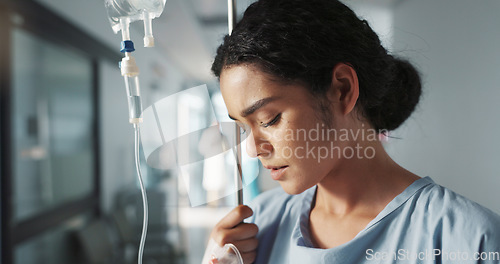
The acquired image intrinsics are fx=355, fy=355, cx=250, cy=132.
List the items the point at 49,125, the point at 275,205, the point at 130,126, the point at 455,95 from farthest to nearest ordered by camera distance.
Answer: the point at 49,125
the point at 130,126
the point at 275,205
the point at 455,95

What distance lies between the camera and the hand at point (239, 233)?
685mm

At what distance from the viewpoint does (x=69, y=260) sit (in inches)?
82.7

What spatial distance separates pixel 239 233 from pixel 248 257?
55 mm

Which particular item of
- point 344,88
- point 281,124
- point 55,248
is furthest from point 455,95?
point 55,248

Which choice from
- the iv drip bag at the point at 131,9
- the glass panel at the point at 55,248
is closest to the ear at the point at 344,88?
the iv drip bag at the point at 131,9

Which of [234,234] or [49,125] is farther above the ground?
[49,125]

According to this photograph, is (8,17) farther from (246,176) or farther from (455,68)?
(455,68)

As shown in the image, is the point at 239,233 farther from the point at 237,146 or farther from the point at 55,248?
the point at 55,248

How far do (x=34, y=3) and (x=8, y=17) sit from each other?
175 millimetres

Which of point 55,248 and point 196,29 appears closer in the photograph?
point 196,29

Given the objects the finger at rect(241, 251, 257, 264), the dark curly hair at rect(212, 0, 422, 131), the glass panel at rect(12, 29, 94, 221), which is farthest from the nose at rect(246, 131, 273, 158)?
the glass panel at rect(12, 29, 94, 221)

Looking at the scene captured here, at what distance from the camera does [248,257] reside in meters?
0.70

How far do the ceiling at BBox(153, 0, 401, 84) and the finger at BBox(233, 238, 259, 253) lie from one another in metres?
0.33

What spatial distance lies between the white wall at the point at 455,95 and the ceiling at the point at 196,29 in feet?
0.29
